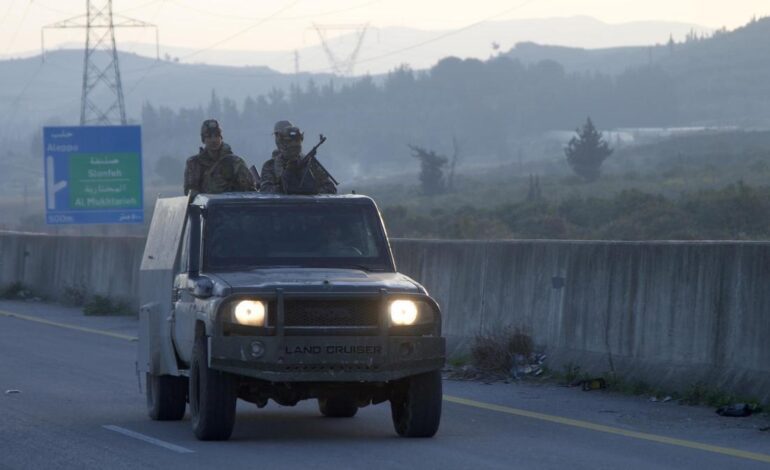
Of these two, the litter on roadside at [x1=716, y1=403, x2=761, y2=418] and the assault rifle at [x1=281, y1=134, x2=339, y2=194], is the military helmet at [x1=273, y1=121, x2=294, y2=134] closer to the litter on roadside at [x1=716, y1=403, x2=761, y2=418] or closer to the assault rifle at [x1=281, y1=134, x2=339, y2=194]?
the assault rifle at [x1=281, y1=134, x2=339, y2=194]

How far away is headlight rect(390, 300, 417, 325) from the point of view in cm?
1022

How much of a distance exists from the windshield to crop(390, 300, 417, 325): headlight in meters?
0.96

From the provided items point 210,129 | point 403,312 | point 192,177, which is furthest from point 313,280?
point 210,129

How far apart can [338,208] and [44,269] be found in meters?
18.5

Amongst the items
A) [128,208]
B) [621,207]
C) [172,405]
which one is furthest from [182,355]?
[621,207]

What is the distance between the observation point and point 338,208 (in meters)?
11.5

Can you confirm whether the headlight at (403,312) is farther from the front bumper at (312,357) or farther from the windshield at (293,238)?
the windshield at (293,238)

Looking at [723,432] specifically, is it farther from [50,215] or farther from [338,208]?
[50,215]

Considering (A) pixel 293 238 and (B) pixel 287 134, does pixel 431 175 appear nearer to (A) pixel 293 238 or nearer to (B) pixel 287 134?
(B) pixel 287 134

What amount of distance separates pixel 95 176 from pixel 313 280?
2378 cm

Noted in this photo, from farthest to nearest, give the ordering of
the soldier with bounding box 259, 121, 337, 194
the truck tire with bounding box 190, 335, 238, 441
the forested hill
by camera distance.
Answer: the forested hill, the soldier with bounding box 259, 121, 337, 194, the truck tire with bounding box 190, 335, 238, 441

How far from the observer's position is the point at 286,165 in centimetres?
1198

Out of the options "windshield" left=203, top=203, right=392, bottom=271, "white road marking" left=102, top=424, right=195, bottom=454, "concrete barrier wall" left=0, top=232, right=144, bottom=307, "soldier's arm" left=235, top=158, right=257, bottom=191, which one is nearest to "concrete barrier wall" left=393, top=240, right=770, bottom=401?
"windshield" left=203, top=203, right=392, bottom=271

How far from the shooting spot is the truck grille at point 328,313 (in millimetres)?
10086
